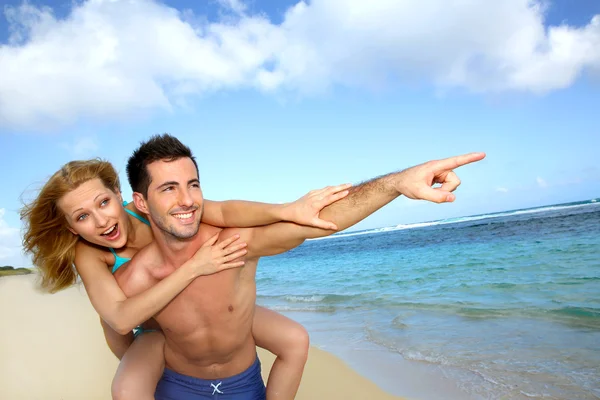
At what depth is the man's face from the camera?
2820 millimetres

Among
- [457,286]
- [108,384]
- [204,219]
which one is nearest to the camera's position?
[204,219]

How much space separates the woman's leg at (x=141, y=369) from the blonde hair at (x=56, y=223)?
2.62 feet

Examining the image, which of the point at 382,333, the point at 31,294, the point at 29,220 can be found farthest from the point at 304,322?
the point at 31,294

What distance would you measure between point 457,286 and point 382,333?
3758 millimetres

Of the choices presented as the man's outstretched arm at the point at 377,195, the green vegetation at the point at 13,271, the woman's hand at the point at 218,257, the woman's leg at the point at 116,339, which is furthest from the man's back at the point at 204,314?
the green vegetation at the point at 13,271

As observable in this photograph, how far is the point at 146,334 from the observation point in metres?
3.47

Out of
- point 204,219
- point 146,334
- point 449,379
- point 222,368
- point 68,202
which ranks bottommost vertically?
point 449,379

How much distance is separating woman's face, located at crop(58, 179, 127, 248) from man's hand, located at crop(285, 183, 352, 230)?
1.51 metres

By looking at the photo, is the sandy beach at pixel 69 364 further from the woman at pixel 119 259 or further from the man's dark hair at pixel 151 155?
the man's dark hair at pixel 151 155

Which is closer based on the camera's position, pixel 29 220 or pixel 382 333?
pixel 29 220

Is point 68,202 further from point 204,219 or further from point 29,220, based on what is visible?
point 204,219

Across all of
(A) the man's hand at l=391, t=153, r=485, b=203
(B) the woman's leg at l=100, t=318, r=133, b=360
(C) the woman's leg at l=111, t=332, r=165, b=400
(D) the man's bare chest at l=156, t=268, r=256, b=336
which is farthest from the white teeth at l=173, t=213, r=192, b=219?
(B) the woman's leg at l=100, t=318, r=133, b=360

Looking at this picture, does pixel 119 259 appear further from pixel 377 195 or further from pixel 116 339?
pixel 377 195

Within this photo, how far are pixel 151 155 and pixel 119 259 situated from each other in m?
1.04
